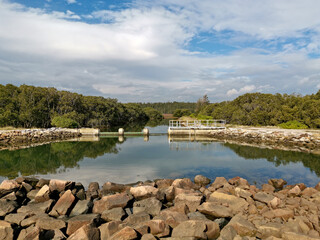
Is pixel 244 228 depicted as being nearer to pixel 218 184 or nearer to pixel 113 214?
pixel 113 214

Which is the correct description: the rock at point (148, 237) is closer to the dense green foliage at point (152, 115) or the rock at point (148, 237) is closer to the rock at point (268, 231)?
the rock at point (268, 231)

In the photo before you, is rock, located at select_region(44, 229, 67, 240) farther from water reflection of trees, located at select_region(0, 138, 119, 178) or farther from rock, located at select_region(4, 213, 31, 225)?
water reflection of trees, located at select_region(0, 138, 119, 178)

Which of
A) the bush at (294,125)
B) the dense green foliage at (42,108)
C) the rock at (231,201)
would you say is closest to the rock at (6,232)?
the rock at (231,201)

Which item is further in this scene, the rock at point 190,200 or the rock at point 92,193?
the rock at point 92,193

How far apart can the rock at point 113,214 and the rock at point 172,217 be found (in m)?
1.48

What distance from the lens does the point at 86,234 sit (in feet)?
23.2

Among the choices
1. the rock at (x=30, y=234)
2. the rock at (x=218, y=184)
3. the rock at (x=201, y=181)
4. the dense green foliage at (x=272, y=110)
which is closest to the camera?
the rock at (x=30, y=234)

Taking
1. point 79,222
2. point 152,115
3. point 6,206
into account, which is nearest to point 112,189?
point 79,222

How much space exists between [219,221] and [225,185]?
11.8 ft

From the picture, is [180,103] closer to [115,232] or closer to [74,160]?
[74,160]

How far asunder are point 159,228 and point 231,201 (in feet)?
11.9

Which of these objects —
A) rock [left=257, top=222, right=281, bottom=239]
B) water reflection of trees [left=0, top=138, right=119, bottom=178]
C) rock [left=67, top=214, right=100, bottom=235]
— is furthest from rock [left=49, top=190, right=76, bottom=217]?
water reflection of trees [left=0, top=138, right=119, bottom=178]

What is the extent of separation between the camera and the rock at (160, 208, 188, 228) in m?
8.10

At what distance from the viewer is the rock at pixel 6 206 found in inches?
354
